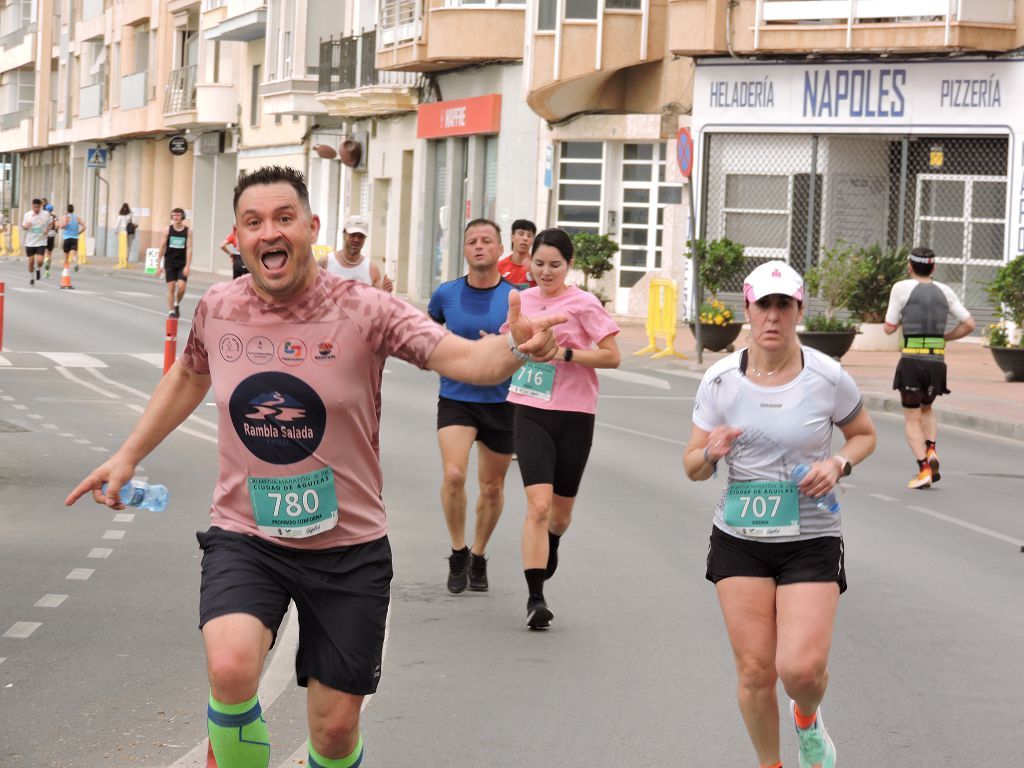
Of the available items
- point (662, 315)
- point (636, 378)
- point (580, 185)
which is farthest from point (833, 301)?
point (580, 185)

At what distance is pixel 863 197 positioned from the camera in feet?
111

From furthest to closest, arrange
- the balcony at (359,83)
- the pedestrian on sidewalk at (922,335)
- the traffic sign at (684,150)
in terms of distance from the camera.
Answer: the balcony at (359,83) → the traffic sign at (684,150) → the pedestrian on sidewalk at (922,335)

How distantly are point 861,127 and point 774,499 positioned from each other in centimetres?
2859

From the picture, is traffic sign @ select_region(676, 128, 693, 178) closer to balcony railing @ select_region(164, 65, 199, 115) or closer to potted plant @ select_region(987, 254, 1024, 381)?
potted plant @ select_region(987, 254, 1024, 381)

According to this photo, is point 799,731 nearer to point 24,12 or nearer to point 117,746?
point 117,746

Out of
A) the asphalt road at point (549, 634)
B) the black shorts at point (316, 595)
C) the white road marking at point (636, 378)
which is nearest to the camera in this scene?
the black shorts at point (316, 595)

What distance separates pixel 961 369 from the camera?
85.1 ft

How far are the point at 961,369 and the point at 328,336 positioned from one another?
22.1 m

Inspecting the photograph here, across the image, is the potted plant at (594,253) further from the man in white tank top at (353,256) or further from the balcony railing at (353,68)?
the man in white tank top at (353,256)

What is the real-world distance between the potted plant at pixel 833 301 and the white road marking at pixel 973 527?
12.8m

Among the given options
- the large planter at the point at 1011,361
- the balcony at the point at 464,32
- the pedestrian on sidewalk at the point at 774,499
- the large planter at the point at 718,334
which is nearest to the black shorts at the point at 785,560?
the pedestrian on sidewalk at the point at 774,499

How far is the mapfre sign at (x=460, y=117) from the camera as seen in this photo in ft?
134

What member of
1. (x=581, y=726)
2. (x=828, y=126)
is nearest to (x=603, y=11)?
(x=828, y=126)

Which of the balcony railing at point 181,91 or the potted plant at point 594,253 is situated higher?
the balcony railing at point 181,91
